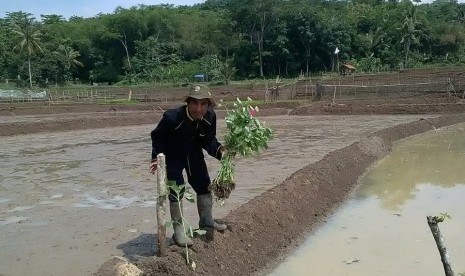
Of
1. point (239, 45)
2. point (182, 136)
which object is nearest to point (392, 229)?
point (182, 136)

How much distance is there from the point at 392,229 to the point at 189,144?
13.0 feet

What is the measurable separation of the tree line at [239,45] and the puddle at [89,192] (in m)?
32.0

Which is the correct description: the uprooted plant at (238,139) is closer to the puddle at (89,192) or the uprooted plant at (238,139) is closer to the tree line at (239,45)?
the puddle at (89,192)

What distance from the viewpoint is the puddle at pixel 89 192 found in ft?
21.7

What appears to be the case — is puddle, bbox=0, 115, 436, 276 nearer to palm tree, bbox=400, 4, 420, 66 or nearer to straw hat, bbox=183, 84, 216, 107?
straw hat, bbox=183, 84, 216, 107

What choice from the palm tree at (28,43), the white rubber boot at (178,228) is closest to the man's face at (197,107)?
the white rubber boot at (178,228)

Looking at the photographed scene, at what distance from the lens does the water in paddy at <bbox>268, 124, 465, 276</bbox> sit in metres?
6.71

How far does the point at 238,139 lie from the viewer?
5.92m

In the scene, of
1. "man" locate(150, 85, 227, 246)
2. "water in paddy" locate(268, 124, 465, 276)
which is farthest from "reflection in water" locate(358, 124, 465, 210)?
"man" locate(150, 85, 227, 246)

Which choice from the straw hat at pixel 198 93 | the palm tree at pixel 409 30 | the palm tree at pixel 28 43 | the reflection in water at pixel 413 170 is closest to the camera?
the straw hat at pixel 198 93

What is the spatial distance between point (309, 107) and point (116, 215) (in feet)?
84.0

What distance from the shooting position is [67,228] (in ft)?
25.9

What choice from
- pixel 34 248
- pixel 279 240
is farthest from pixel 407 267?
pixel 34 248

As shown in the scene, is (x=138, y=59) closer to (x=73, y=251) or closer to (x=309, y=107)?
(x=309, y=107)
